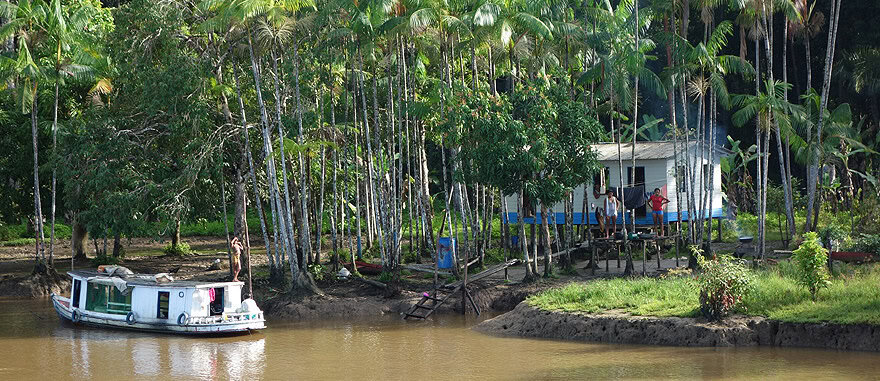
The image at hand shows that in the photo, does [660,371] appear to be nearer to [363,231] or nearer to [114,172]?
[114,172]

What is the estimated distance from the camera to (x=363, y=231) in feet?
151

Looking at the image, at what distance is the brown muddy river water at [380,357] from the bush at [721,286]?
1.01 m

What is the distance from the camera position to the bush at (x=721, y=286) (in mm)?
19781

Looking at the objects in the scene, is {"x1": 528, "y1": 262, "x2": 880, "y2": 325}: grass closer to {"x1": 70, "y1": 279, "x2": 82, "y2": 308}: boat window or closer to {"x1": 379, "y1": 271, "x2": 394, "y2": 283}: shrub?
{"x1": 379, "y1": 271, "x2": 394, "y2": 283}: shrub

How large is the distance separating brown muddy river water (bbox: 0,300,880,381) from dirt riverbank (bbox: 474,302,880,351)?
1.17 ft

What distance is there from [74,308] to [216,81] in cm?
808

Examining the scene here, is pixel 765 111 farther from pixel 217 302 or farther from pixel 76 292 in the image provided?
pixel 76 292

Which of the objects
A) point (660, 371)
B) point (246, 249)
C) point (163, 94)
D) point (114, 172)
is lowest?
point (660, 371)

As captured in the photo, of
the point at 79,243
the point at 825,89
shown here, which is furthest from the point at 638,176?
the point at 79,243

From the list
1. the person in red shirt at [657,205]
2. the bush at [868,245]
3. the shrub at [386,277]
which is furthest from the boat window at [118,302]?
the bush at [868,245]

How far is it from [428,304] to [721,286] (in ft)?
30.3

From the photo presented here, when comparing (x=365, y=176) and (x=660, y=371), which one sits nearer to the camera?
(x=660, y=371)

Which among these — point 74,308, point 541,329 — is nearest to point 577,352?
point 541,329

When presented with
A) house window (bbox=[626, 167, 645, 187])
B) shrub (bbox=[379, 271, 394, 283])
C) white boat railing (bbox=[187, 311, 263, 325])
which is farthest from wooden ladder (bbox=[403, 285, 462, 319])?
house window (bbox=[626, 167, 645, 187])
